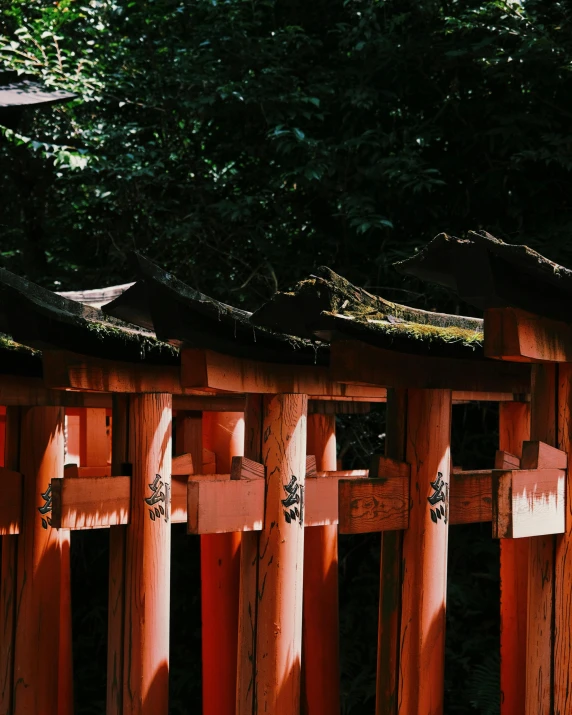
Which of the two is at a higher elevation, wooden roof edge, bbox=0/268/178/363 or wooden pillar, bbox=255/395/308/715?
wooden roof edge, bbox=0/268/178/363

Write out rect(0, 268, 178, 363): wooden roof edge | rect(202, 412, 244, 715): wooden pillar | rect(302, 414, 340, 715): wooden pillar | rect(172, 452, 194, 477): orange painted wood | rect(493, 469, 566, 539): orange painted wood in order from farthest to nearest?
rect(302, 414, 340, 715): wooden pillar < rect(202, 412, 244, 715): wooden pillar < rect(172, 452, 194, 477): orange painted wood < rect(0, 268, 178, 363): wooden roof edge < rect(493, 469, 566, 539): orange painted wood

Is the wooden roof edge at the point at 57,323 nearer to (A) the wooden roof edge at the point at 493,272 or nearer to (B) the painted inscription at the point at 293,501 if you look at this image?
(B) the painted inscription at the point at 293,501

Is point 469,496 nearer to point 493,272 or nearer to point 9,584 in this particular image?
point 493,272

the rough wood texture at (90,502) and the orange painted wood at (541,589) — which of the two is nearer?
the orange painted wood at (541,589)

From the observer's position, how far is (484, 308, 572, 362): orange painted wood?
3.45 metres

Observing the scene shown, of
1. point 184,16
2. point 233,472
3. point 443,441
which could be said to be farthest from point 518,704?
point 184,16

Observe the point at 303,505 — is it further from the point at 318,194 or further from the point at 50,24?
the point at 50,24

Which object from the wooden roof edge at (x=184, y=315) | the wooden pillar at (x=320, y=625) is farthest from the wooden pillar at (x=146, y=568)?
the wooden pillar at (x=320, y=625)

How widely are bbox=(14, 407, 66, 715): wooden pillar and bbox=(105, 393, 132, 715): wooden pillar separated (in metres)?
0.75

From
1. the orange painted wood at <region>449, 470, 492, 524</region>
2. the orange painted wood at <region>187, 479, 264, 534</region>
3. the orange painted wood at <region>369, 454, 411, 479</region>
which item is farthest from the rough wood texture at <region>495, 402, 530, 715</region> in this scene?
the orange painted wood at <region>187, 479, 264, 534</region>

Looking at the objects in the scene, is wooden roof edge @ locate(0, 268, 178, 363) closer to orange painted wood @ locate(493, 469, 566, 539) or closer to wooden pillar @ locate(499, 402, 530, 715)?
orange painted wood @ locate(493, 469, 566, 539)

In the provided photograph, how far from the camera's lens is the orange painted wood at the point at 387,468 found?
15.6ft

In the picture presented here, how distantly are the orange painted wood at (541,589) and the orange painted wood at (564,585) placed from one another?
0.02 metres

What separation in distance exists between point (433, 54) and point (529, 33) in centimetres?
111
